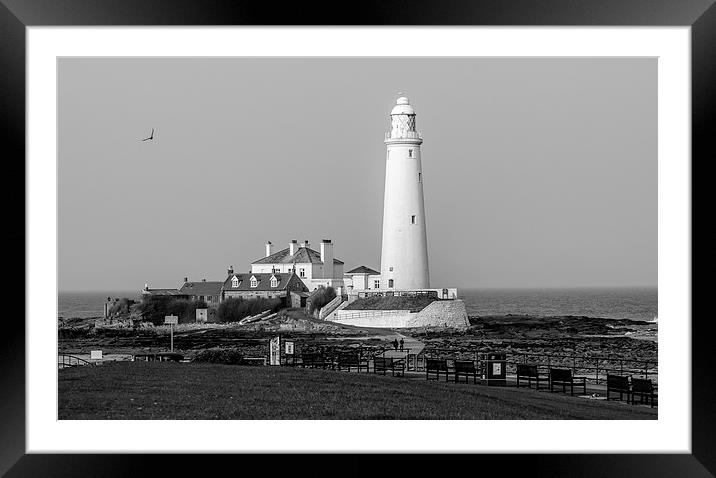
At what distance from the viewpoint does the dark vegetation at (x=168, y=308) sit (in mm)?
42219

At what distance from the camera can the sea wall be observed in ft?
117

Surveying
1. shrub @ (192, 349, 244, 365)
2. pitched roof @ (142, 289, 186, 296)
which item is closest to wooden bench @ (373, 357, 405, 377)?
shrub @ (192, 349, 244, 365)

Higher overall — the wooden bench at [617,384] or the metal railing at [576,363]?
the wooden bench at [617,384]

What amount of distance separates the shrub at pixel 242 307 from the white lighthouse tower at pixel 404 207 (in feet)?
21.2

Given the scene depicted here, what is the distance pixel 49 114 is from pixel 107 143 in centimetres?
3612

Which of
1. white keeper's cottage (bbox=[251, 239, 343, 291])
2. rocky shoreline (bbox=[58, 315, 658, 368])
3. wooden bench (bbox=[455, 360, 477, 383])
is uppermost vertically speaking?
white keeper's cottage (bbox=[251, 239, 343, 291])

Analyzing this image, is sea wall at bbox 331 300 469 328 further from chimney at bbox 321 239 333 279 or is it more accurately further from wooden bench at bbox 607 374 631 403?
wooden bench at bbox 607 374 631 403

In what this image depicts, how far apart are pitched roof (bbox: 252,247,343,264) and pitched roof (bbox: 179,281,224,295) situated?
74.8 inches

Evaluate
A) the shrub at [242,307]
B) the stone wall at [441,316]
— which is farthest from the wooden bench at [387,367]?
the shrub at [242,307]

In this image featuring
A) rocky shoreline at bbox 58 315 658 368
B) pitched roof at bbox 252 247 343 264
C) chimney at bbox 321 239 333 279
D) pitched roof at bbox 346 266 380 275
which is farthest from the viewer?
pitched roof at bbox 252 247 343 264

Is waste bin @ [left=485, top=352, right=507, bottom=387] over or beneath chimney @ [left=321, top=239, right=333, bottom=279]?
beneath

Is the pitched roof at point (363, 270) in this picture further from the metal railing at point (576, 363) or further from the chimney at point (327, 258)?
the metal railing at point (576, 363)

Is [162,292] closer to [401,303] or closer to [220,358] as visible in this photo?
[401,303]
